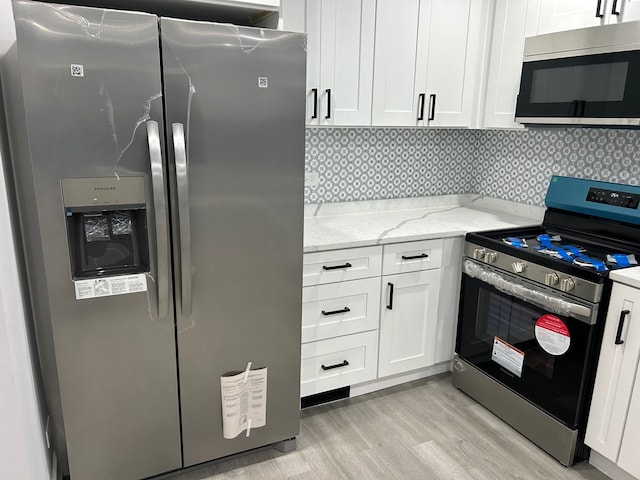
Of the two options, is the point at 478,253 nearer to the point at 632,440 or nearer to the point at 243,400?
the point at 632,440

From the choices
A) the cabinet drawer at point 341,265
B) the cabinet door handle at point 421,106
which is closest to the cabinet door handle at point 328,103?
the cabinet door handle at point 421,106

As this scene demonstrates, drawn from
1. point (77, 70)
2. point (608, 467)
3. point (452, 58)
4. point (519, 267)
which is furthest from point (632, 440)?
point (77, 70)

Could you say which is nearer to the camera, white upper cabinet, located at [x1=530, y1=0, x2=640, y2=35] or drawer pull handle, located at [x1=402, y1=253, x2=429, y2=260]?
white upper cabinet, located at [x1=530, y1=0, x2=640, y2=35]

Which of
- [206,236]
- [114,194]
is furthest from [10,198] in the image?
[206,236]

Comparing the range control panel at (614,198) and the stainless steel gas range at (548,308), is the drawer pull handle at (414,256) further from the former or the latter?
the range control panel at (614,198)

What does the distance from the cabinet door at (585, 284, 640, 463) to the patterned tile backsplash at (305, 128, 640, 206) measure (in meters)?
0.86

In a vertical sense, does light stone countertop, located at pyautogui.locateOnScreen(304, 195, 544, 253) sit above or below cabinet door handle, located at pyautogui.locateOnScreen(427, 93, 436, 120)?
below

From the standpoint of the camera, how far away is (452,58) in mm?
2678

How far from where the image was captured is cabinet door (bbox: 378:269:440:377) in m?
2.50

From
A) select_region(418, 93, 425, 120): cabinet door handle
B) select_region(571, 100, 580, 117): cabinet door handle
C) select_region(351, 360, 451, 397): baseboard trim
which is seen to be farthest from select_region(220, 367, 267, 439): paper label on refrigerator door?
select_region(571, 100, 580, 117): cabinet door handle

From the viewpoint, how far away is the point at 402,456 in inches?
85.9

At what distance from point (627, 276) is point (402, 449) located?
1214 mm

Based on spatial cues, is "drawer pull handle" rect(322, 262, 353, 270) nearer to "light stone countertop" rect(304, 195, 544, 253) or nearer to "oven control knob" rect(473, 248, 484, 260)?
"light stone countertop" rect(304, 195, 544, 253)

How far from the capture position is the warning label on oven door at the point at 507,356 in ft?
7.44
